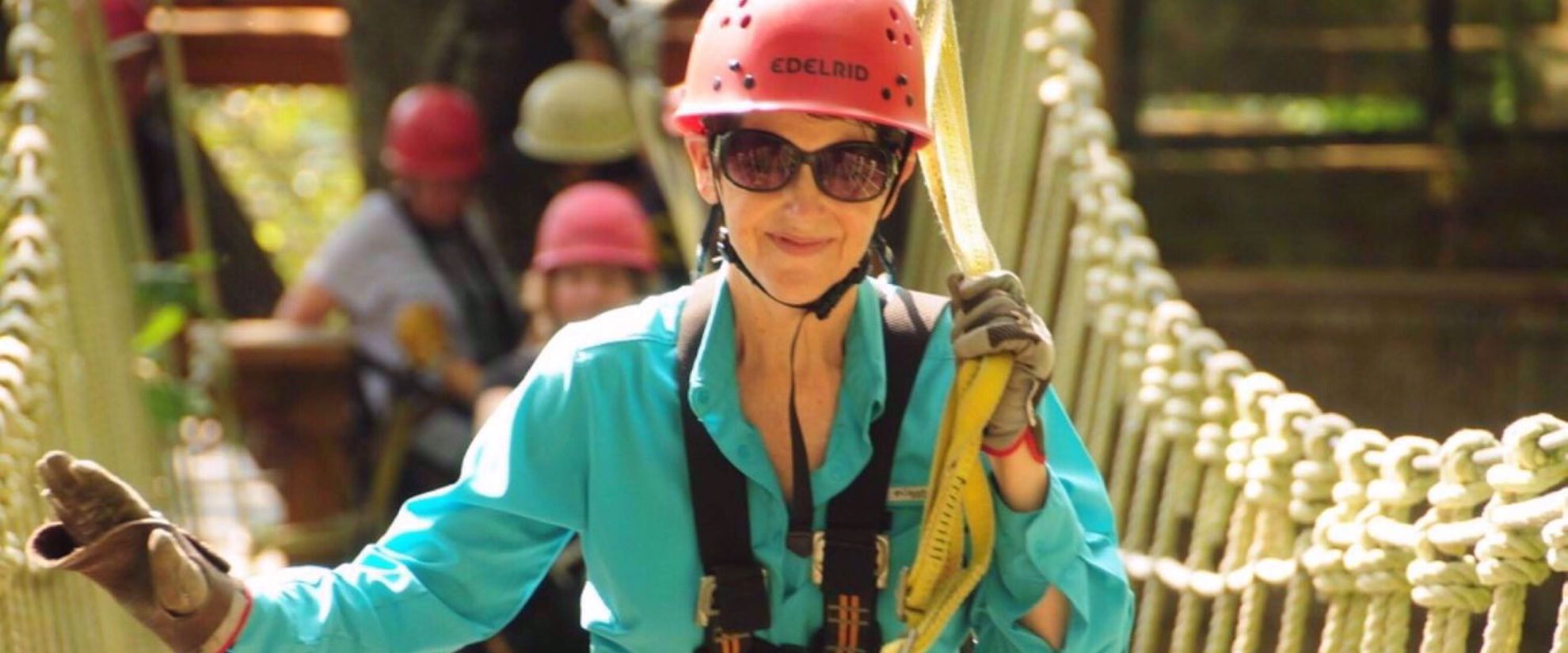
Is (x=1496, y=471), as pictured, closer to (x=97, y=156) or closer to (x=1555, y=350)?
(x=97, y=156)

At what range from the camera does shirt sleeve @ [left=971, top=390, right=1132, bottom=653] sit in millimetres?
2420

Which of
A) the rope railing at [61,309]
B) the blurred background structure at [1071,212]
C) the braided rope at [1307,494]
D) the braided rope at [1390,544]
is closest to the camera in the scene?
the braided rope at [1390,544]

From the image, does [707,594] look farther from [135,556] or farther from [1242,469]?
[1242,469]

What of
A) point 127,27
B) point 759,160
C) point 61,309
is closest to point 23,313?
point 61,309

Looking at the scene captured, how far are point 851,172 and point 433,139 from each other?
3.90 meters

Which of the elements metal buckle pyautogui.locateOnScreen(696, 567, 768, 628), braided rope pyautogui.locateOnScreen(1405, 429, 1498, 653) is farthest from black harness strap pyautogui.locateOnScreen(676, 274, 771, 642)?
braided rope pyautogui.locateOnScreen(1405, 429, 1498, 653)

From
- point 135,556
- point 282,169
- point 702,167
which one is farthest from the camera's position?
point 282,169

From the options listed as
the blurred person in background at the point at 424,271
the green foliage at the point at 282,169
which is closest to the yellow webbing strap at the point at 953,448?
the blurred person in background at the point at 424,271

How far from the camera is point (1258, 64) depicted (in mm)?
6500

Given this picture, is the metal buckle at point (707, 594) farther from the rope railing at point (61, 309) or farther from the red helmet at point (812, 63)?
the rope railing at point (61, 309)

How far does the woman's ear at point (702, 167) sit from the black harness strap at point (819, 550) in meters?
0.18

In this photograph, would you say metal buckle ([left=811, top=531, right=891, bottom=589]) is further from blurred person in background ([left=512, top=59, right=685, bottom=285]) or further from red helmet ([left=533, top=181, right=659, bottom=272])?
blurred person in background ([left=512, top=59, right=685, bottom=285])

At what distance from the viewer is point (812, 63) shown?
2461 mm

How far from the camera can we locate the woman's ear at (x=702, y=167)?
8.46ft
